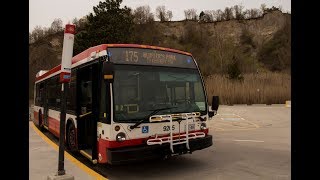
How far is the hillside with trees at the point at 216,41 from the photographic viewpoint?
31.4 metres

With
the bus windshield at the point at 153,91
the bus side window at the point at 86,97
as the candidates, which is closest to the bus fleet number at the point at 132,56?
the bus windshield at the point at 153,91

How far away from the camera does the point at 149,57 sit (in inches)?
285

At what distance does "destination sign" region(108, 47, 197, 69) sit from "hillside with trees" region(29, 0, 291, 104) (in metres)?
22.9

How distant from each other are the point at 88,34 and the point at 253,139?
122 ft

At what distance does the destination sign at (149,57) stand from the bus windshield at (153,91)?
12cm

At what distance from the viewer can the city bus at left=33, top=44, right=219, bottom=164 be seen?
254 inches

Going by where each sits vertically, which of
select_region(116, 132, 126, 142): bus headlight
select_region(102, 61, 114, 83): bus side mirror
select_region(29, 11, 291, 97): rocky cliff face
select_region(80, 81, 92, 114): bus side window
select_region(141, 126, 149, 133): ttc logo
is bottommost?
select_region(116, 132, 126, 142): bus headlight

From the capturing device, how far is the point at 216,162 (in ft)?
26.7

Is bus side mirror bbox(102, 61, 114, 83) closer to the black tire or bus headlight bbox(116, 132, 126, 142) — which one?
bus headlight bbox(116, 132, 126, 142)

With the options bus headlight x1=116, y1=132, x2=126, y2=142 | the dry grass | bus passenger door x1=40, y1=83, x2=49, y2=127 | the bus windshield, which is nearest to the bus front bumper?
bus headlight x1=116, y1=132, x2=126, y2=142

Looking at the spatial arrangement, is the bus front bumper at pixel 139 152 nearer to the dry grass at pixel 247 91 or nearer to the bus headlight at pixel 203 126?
the bus headlight at pixel 203 126

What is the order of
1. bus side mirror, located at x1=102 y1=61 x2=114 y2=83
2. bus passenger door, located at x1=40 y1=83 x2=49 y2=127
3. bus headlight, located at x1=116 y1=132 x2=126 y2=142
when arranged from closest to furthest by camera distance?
bus side mirror, located at x1=102 y1=61 x2=114 y2=83, bus headlight, located at x1=116 y1=132 x2=126 y2=142, bus passenger door, located at x1=40 y1=83 x2=49 y2=127

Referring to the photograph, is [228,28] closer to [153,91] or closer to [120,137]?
[153,91]
